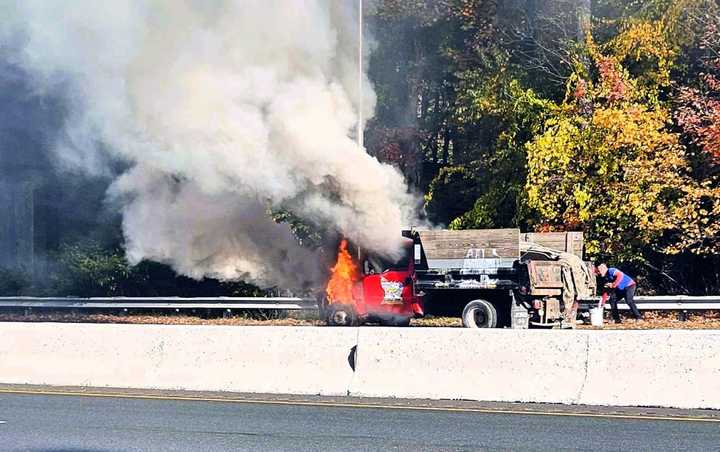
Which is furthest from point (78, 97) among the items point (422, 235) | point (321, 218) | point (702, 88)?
point (702, 88)

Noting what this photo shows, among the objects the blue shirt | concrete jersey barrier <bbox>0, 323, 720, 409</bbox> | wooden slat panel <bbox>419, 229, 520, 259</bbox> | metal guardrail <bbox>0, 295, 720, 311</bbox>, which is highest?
wooden slat panel <bbox>419, 229, 520, 259</bbox>

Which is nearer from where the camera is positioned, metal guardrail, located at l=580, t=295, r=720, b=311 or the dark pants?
the dark pants

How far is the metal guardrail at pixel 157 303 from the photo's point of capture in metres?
24.3

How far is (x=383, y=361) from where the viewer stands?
12055 mm

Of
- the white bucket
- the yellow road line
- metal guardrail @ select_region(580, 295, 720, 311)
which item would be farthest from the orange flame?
the yellow road line

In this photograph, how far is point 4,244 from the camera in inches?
1136

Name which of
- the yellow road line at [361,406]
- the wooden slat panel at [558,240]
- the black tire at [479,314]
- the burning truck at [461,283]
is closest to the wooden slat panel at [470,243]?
the burning truck at [461,283]

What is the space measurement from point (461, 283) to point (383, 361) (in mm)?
7256

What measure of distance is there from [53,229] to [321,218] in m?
12.9

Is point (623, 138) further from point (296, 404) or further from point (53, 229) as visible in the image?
point (53, 229)

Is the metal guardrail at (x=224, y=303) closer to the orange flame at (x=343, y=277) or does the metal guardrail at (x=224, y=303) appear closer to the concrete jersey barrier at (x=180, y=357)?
the orange flame at (x=343, y=277)

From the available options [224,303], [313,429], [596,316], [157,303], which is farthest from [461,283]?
[157,303]

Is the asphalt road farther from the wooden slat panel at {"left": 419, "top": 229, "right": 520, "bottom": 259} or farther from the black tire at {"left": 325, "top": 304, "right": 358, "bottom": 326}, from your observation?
the wooden slat panel at {"left": 419, "top": 229, "right": 520, "bottom": 259}

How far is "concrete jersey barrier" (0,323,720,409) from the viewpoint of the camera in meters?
11.0
